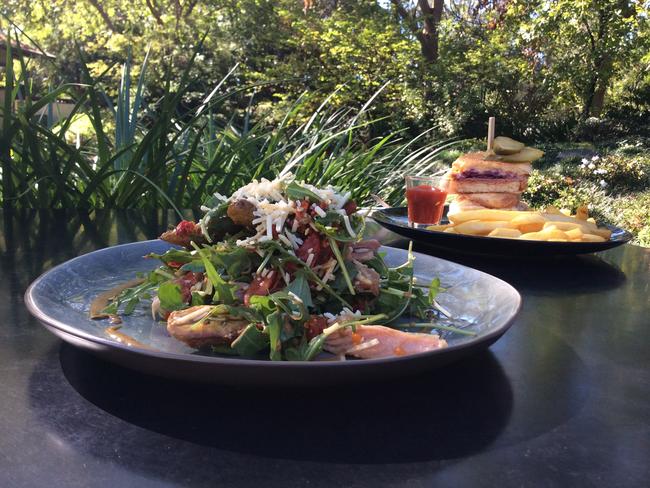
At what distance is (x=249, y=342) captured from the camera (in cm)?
75

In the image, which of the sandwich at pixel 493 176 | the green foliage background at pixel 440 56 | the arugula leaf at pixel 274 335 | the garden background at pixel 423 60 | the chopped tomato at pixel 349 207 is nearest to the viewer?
the arugula leaf at pixel 274 335

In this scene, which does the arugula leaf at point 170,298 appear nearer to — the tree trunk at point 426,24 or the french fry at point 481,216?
the french fry at point 481,216

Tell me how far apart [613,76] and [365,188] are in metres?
15.4

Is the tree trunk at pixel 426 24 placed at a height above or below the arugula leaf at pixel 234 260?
above

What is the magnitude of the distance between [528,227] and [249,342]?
3.94ft

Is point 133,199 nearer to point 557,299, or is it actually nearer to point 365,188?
point 365,188

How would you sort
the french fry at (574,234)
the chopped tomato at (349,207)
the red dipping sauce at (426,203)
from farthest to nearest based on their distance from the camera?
the red dipping sauce at (426,203) < the french fry at (574,234) < the chopped tomato at (349,207)

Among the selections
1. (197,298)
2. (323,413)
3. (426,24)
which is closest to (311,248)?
(197,298)

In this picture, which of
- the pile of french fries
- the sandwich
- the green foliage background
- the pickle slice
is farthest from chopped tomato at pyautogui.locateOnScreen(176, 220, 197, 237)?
the green foliage background

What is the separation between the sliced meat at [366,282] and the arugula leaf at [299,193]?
0.40 feet

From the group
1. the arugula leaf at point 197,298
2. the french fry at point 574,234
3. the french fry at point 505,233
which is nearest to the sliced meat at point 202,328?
the arugula leaf at point 197,298

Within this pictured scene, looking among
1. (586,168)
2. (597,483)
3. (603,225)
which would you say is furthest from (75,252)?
(586,168)

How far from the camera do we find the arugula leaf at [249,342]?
74cm

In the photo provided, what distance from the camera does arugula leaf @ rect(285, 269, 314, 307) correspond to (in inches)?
32.6
